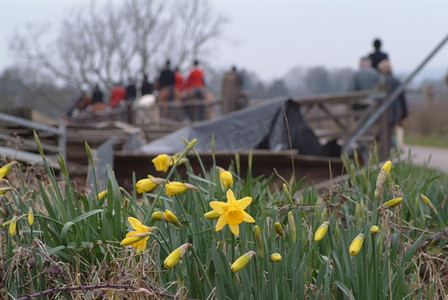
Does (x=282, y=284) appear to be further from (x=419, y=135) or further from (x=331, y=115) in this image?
(x=419, y=135)

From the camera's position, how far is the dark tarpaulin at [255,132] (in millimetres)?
6121

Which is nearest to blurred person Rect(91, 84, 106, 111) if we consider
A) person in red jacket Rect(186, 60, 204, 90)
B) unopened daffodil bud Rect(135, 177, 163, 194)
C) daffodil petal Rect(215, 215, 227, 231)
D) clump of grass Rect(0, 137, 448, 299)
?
person in red jacket Rect(186, 60, 204, 90)

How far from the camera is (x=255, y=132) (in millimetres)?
6242

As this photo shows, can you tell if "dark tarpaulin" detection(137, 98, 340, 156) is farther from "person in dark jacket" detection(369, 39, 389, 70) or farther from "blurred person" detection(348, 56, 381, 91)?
"person in dark jacket" detection(369, 39, 389, 70)

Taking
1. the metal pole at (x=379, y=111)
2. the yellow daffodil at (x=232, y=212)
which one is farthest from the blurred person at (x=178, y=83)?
the yellow daffodil at (x=232, y=212)

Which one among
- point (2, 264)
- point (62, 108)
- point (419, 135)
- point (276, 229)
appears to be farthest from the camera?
point (62, 108)

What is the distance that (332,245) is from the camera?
2.07 meters

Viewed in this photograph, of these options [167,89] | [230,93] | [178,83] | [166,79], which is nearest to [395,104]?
[230,93]

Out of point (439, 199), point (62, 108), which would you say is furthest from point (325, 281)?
point (62, 108)

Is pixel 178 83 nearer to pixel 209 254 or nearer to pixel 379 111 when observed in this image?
pixel 379 111

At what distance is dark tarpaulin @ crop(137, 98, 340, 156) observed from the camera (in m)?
6.12

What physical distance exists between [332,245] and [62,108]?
64.6 m

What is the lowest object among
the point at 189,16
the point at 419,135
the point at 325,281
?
the point at 419,135

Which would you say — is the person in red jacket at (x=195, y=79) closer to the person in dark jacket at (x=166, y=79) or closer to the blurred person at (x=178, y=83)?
the person in dark jacket at (x=166, y=79)
